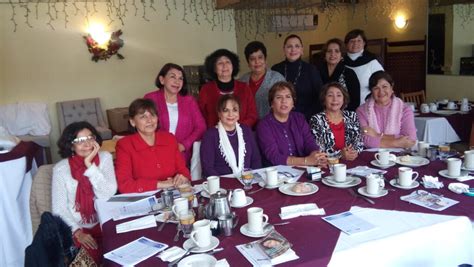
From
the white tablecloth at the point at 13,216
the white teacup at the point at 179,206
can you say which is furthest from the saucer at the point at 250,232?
the white tablecloth at the point at 13,216

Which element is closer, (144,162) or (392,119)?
(144,162)

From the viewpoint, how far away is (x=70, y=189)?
80.2 inches

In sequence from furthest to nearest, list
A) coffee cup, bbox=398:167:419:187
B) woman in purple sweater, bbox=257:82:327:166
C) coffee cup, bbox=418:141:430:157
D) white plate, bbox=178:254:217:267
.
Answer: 1. woman in purple sweater, bbox=257:82:327:166
2. coffee cup, bbox=418:141:430:157
3. coffee cup, bbox=398:167:419:187
4. white plate, bbox=178:254:217:267

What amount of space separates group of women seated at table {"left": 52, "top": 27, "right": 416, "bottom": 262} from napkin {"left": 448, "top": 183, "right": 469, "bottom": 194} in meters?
0.65

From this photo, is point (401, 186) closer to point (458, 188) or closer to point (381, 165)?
point (458, 188)

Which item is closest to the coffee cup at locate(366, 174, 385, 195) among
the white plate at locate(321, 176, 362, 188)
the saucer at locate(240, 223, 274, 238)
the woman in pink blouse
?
the white plate at locate(321, 176, 362, 188)

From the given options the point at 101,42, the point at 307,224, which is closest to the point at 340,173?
the point at 307,224

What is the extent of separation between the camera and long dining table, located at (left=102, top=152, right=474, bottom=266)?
1.30 m

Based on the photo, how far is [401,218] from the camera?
152 centimetres

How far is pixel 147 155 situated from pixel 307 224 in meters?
1.09

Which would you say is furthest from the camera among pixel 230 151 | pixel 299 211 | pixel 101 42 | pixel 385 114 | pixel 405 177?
pixel 101 42

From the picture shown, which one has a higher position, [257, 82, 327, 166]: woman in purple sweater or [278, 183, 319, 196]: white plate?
[257, 82, 327, 166]: woman in purple sweater

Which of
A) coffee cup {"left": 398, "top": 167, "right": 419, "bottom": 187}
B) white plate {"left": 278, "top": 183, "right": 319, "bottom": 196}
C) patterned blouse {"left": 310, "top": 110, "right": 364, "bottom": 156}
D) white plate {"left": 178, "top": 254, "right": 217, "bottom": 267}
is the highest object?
patterned blouse {"left": 310, "top": 110, "right": 364, "bottom": 156}

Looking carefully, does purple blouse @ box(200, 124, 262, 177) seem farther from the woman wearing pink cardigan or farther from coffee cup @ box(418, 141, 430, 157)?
coffee cup @ box(418, 141, 430, 157)
